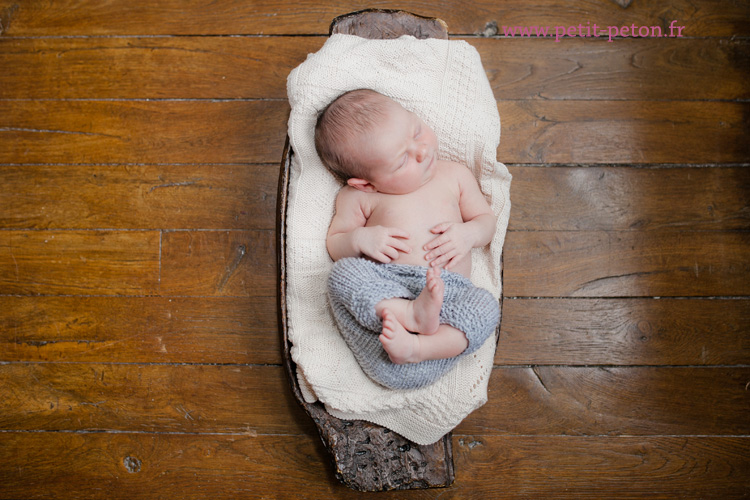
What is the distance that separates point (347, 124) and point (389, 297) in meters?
0.38

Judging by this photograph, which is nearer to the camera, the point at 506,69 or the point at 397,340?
the point at 397,340

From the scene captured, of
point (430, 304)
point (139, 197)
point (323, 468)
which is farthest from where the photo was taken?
point (139, 197)

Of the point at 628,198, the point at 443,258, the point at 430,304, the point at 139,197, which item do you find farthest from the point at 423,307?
the point at 139,197

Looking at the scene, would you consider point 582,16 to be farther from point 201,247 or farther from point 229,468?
point 229,468

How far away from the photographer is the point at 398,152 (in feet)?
3.81

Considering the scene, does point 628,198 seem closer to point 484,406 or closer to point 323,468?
point 484,406

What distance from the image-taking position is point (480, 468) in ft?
4.67

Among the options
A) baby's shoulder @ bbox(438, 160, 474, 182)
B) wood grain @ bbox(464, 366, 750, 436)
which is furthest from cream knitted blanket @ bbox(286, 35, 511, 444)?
wood grain @ bbox(464, 366, 750, 436)

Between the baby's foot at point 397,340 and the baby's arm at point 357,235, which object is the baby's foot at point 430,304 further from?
the baby's arm at point 357,235

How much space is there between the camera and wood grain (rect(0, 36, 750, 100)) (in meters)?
Answer: 1.54

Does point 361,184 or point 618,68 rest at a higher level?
point 618,68

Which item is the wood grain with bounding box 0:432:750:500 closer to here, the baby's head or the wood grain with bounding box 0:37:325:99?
the baby's head

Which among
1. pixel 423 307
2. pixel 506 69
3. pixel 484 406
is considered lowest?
pixel 484 406

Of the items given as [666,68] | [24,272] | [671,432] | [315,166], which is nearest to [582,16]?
[666,68]
